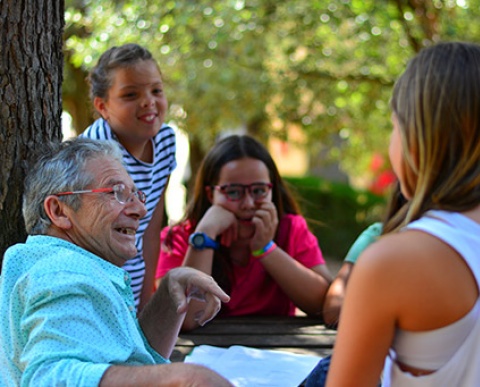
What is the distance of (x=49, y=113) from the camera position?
2824 millimetres

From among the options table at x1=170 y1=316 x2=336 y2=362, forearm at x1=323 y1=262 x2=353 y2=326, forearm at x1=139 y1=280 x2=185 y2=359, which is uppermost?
forearm at x1=139 y1=280 x2=185 y2=359

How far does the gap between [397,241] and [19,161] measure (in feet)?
5.25

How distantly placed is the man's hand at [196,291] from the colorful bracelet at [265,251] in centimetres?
104

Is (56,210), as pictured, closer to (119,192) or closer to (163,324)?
(119,192)

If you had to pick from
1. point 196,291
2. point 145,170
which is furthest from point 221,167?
point 196,291

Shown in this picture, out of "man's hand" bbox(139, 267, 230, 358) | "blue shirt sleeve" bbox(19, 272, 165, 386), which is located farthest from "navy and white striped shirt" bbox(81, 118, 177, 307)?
"blue shirt sleeve" bbox(19, 272, 165, 386)

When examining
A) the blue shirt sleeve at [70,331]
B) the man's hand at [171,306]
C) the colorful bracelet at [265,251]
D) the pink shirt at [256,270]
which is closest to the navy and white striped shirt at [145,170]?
the pink shirt at [256,270]

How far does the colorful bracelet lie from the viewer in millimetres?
3486

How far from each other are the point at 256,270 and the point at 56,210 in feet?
5.11

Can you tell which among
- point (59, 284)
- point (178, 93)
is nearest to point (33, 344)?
point (59, 284)

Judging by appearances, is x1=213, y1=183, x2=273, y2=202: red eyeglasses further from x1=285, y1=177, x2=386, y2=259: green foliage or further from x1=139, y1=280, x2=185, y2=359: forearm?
x1=285, y1=177, x2=386, y2=259: green foliage

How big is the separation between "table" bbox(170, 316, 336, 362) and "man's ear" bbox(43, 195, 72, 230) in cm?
87

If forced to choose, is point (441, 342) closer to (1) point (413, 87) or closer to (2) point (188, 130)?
(1) point (413, 87)

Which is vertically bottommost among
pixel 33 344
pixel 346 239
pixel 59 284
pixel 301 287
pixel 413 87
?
pixel 346 239
